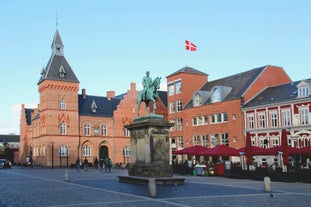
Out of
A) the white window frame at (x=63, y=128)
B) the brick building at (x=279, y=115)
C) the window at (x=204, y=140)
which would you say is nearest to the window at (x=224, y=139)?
the window at (x=204, y=140)

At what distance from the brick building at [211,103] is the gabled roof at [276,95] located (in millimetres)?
1205

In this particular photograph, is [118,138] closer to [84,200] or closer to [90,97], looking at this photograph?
[90,97]

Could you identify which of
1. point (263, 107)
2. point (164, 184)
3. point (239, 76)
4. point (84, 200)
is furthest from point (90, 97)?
point (84, 200)

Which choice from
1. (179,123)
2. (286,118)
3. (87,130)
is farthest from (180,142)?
(286,118)

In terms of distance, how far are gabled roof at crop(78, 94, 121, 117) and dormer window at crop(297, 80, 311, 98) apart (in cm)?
4140

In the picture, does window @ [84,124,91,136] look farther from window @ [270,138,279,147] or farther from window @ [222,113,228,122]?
→ window @ [270,138,279,147]

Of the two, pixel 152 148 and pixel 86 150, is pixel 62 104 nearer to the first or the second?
pixel 86 150

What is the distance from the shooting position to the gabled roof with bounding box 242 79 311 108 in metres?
47.5

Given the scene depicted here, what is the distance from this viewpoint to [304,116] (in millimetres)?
44656

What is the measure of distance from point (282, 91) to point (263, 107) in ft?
9.79

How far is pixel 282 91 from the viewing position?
50031 millimetres

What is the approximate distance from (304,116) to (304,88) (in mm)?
2990

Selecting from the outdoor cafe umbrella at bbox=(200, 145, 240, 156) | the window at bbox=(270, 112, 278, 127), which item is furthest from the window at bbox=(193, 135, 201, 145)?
the outdoor cafe umbrella at bbox=(200, 145, 240, 156)

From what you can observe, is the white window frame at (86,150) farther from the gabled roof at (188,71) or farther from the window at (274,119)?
the window at (274,119)
